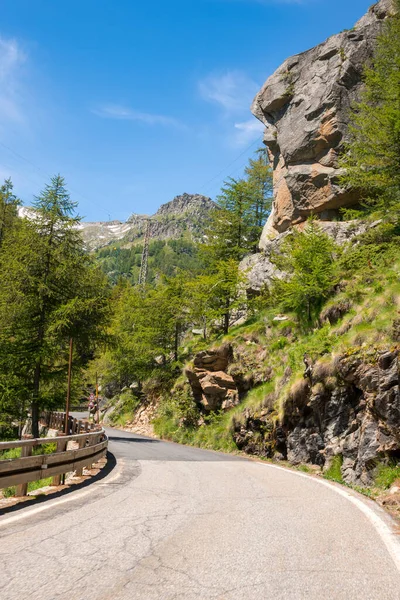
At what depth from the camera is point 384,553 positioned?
4.47 m

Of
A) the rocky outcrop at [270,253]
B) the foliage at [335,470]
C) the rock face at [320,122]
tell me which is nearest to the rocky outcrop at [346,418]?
the foliage at [335,470]

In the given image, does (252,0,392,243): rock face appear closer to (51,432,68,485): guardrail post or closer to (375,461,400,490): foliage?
(375,461,400,490): foliage

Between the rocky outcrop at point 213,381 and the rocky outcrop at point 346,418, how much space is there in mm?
5614

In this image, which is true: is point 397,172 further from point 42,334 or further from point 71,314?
point 42,334

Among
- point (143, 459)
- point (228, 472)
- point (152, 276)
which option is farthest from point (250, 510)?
point (152, 276)

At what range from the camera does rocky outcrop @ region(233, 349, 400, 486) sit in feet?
32.5

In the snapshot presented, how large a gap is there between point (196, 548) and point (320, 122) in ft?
91.4

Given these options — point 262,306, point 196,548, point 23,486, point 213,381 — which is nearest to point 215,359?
point 213,381

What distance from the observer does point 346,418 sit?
469 inches

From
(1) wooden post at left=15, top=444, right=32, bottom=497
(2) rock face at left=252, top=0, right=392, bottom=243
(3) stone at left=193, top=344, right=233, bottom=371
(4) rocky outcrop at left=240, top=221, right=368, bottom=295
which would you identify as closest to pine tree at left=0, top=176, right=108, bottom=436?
(3) stone at left=193, top=344, right=233, bottom=371

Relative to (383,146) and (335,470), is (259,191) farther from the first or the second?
(335,470)

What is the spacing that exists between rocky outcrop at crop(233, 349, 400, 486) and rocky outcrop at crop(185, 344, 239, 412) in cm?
561

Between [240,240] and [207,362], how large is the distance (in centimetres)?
1281

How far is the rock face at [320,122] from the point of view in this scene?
26.1 m
